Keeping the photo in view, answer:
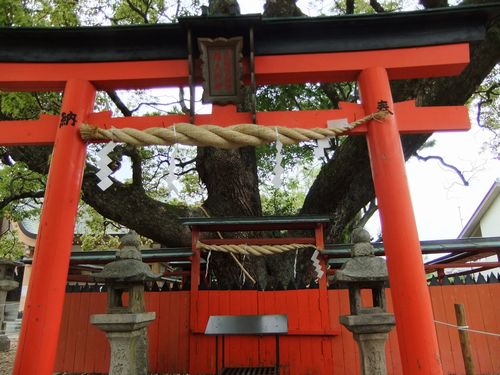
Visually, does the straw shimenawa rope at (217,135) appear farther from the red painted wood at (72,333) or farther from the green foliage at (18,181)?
the green foliage at (18,181)

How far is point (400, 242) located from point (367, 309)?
4.22 feet

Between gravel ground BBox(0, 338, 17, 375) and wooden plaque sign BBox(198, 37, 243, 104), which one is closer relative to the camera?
wooden plaque sign BBox(198, 37, 243, 104)

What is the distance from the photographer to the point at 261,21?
11.8 ft

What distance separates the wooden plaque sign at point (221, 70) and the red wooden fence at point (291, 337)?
351cm

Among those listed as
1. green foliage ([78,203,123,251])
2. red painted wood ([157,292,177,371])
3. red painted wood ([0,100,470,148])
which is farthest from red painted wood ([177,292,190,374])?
green foliage ([78,203,123,251])

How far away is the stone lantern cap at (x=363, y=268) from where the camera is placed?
4.08 m

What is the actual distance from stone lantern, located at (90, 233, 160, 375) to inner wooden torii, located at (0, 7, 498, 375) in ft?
3.61

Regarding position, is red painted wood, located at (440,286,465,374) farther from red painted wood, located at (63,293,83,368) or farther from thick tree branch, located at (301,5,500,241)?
red painted wood, located at (63,293,83,368)

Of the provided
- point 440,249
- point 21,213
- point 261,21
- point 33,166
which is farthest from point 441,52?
point 21,213

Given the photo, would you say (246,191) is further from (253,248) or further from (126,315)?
(126,315)

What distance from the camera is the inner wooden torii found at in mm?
3463

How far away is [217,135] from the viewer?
332 centimetres

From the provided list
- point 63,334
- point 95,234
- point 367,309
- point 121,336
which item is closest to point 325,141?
point 367,309

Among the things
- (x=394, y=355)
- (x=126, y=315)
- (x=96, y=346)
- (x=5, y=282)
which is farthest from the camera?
(x=5, y=282)
